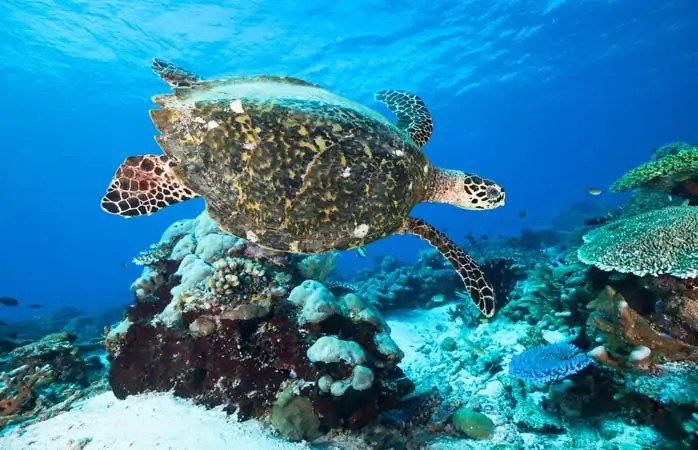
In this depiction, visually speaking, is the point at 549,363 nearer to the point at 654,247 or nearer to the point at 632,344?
the point at 632,344

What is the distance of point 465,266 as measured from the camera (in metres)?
4.39

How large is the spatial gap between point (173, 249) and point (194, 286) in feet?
5.00

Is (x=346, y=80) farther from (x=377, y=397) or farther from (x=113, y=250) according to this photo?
(x=113, y=250)

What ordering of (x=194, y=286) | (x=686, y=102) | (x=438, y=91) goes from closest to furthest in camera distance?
(x=194, y=286) < (x=438, y=91) < (x=686, y=102)

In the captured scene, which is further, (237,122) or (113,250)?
(113,250)

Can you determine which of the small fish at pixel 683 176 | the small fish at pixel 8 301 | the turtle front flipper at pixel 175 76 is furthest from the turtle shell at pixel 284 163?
the small fish at pixel 8 301

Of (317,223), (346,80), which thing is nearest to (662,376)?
(317,223)

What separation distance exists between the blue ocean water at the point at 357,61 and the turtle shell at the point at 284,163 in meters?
13.0

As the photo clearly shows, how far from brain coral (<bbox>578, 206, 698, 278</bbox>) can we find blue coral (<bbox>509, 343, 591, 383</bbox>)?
100 cm

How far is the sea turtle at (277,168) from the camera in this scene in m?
3.39

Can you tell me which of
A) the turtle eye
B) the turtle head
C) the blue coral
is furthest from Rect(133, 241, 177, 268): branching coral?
the blue coral

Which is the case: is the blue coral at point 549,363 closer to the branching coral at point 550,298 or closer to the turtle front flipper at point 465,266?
the turtle front flipper at point 465,266

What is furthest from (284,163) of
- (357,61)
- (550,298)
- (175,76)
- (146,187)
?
(357,61)

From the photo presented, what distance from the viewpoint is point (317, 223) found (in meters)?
3.64
